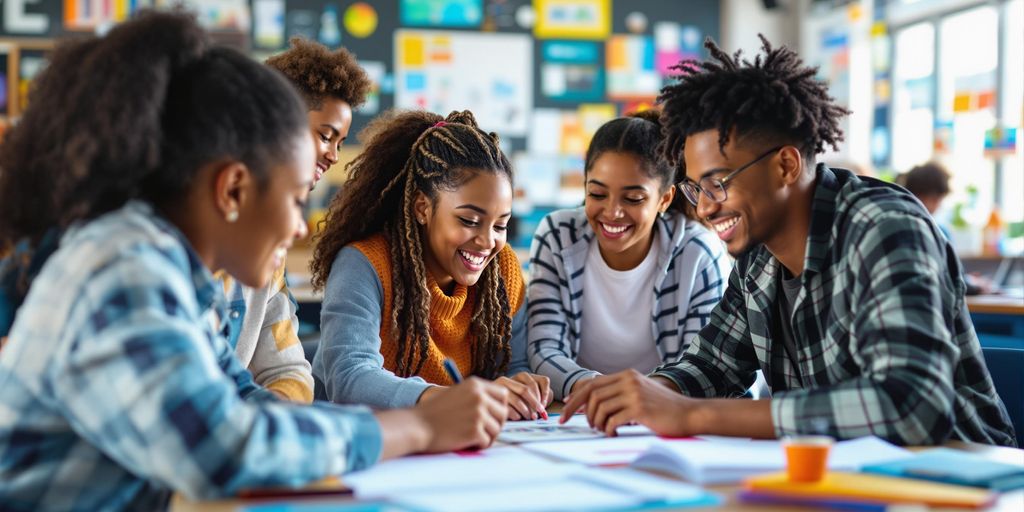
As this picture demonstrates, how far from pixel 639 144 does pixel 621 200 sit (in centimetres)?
13

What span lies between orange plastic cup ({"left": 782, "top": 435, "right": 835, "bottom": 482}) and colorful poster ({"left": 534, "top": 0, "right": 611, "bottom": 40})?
5.70 meters

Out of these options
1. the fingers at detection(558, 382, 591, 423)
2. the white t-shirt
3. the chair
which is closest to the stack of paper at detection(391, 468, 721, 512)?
the fingers at detection(558, 382, 591, 423)

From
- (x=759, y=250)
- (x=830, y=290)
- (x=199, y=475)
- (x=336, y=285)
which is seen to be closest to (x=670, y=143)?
(x=759, y=250)

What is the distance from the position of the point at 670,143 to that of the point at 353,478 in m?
0.97

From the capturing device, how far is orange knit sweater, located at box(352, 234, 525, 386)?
6.37 ft

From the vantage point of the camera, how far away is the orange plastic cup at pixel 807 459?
93 cm

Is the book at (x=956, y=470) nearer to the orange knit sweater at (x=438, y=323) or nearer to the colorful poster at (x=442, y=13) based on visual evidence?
the orange knit sweater at (x=438, y=323)

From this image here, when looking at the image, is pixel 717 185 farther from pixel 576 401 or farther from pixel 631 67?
pixel 631 67

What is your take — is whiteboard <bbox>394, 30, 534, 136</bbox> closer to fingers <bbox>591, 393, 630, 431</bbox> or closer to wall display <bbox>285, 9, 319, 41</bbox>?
wall display <bbox>285, 9, 319, 41</bbox>

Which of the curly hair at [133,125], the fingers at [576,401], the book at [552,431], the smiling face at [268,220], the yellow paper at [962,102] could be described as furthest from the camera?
the yellow paper at [962,102]

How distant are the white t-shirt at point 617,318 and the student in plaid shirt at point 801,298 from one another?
0.46m

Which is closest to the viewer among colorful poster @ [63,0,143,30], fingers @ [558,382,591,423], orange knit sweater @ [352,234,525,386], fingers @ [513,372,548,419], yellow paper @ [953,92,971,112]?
fingers @ [558,382,591,423]

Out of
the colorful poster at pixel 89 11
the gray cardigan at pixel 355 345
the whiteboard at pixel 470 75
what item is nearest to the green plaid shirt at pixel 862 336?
the gray cardigan at pixel 355 345

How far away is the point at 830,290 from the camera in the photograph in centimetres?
149
